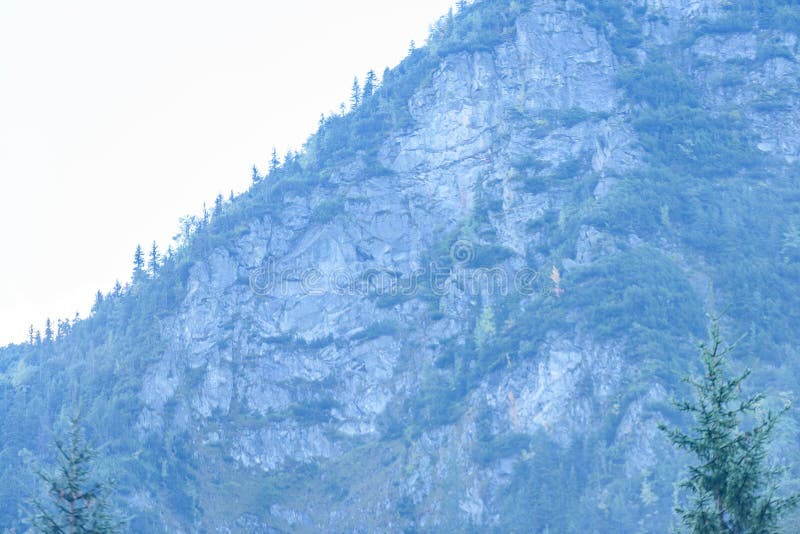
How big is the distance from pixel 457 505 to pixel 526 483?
8.84m


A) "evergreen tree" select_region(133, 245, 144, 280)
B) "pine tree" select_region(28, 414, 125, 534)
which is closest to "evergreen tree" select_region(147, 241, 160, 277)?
"evergreen tree" select_region(133, 245, 144, 280)

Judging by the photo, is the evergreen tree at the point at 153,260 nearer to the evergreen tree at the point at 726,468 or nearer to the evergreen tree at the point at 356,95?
the evergreen tree at the point at 356,95

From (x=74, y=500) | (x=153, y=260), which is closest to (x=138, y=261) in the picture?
(x=153, y=260)

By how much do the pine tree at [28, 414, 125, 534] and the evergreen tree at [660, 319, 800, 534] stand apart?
742 inches

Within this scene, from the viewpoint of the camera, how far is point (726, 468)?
2892cm

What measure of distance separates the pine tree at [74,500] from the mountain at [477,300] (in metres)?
76.2

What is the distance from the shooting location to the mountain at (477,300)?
386ft

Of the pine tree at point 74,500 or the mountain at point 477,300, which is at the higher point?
the pine tree at point 74,500

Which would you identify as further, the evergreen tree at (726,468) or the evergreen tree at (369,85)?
the evergreen tree at (369,85)

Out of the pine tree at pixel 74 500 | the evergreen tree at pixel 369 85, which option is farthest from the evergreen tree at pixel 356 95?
the pine tree at pixel 74 500

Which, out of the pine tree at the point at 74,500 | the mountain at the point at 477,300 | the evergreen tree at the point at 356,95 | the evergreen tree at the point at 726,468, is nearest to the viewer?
the evergreen tree at the point at 726,468

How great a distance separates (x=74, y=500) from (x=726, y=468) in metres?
20.9

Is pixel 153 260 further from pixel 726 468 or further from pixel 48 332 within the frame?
pixel 726 468

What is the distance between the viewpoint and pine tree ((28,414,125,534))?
Answer: 35.1 meters
